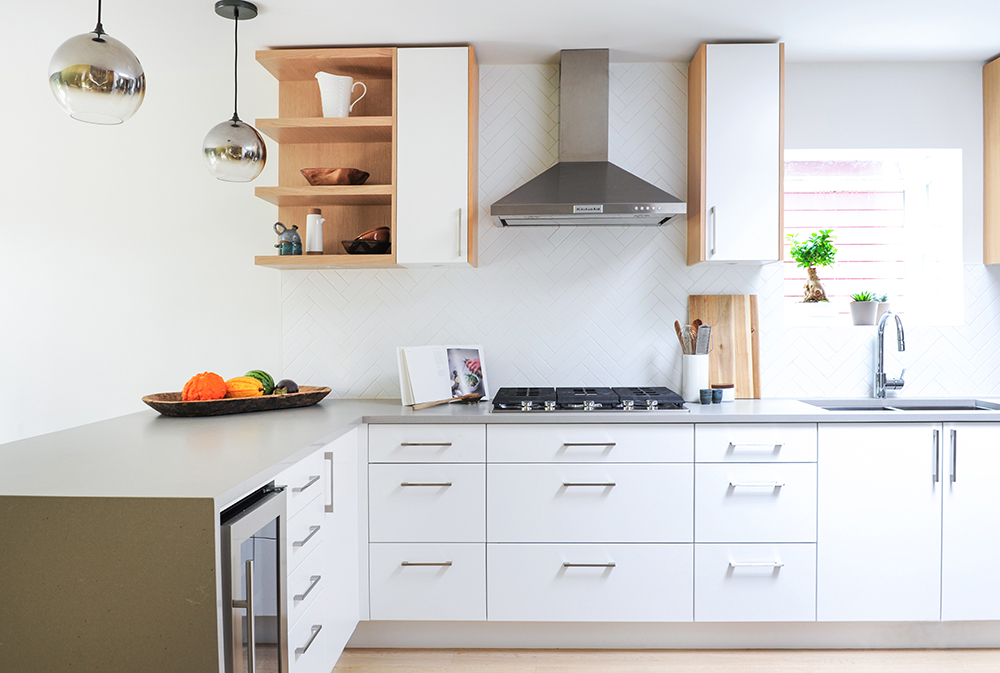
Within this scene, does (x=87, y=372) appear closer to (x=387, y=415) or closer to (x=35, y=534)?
(x=387, y=415)

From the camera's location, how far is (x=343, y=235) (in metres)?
2.99

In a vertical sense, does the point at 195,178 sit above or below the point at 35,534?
above

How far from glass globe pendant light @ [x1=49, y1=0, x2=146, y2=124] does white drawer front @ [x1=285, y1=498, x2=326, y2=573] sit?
106cm

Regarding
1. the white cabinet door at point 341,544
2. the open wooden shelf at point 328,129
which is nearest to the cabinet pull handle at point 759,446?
the white cabinet door at point 341,544

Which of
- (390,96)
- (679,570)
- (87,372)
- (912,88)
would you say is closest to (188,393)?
(87,372)

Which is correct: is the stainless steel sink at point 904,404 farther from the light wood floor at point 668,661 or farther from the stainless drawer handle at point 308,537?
the stainless drawer handle at point 308,537

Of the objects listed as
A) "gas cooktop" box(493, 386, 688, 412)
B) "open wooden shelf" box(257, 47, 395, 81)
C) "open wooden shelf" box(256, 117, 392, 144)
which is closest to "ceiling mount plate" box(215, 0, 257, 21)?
"open wooden shelf" box(257, 47, 395, 81)

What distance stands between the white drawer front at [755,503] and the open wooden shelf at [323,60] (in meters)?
2.10

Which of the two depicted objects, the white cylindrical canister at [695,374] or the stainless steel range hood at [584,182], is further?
the white cylindrical canister at [695,374]

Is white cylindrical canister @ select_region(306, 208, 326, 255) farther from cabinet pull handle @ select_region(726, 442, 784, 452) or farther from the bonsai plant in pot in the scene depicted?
the bonsai plant in pot

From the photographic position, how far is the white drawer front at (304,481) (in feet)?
5.23

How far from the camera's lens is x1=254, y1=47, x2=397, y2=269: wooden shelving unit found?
270cm

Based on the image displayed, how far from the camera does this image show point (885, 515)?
7.83ft

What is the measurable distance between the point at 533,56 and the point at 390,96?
67cm
